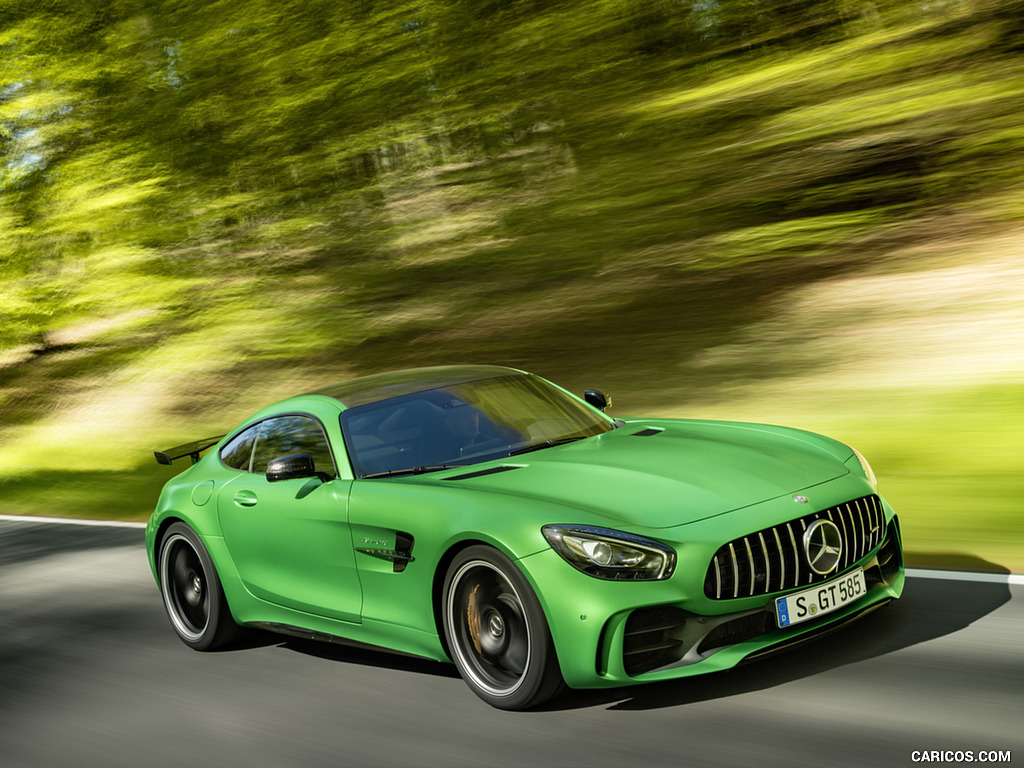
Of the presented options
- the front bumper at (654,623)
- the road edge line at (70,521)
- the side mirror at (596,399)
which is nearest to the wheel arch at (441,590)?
the front bumper at (654,623)

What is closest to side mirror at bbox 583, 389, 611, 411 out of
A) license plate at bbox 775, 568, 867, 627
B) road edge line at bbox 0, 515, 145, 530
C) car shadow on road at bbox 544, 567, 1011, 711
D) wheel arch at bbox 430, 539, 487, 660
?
car shadow on road at bbox 544, 567, 1011, 711

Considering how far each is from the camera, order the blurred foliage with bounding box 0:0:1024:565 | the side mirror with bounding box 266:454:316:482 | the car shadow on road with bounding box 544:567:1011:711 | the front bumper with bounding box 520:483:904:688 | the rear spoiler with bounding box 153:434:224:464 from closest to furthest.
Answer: the front bumper with bounding box 520:483:904:688, the car shadow on road with bounding box 544:567:1011:711, the side mirror with bounding box 266:454:316:482, the rear spoiler with bounding box 153:434:224:464, the blurred foliage with bounding box 0:0:1024:565

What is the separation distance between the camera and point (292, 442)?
19.4 feet

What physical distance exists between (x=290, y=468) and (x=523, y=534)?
4.80 ft

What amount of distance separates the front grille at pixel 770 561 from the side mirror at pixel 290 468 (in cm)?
204

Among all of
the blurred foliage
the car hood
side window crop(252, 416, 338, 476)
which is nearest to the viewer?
the car hood

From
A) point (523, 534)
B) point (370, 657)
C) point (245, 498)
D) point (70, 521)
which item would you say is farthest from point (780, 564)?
point (70, 521)

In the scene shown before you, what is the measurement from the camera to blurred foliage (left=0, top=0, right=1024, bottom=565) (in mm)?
17047

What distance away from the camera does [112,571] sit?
8852 mm

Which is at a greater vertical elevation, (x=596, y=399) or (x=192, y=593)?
(x=596, y=399)

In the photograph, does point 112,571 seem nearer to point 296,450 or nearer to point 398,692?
point 296,450

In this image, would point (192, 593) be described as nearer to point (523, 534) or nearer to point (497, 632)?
point (497, 632)

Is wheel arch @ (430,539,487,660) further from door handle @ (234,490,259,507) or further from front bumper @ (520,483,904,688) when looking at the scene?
door handle @ (234,490,259,507)

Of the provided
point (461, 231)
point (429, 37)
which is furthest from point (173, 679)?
point (429, 37)
